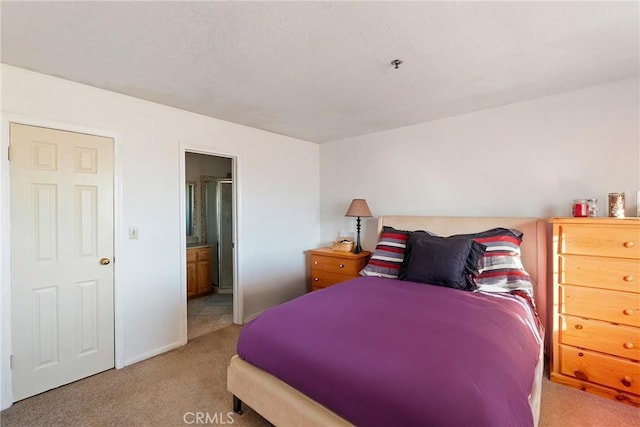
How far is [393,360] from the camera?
1285 millimetres

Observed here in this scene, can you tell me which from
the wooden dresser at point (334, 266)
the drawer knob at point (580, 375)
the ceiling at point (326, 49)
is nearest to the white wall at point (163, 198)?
the ceiling at point (326, 49)

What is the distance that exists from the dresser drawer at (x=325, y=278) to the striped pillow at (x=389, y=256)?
58cm

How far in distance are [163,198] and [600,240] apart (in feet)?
11.5

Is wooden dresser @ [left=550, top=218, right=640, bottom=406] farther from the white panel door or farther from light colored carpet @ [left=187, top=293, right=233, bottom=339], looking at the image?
the white panel door

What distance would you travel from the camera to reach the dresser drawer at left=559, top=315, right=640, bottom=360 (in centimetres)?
193

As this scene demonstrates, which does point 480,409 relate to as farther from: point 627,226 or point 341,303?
point 627,226

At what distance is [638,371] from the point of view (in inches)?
75.3

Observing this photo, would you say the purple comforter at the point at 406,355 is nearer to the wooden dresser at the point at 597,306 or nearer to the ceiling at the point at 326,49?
the wooden dresser at the point at 597,306

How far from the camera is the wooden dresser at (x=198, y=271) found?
4.27 m

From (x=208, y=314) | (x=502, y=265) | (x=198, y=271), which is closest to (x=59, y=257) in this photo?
(x=208, y=314)

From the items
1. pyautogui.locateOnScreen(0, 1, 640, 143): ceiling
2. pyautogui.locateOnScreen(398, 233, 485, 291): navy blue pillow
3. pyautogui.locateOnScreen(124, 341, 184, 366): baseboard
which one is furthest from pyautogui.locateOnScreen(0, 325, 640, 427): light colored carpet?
pyautogui.locateOnScreen(0, 1, 640, 143): ceiling

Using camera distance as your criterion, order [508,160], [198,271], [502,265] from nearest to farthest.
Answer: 1. [502,265]
2. [508,160]
3. [198,271]

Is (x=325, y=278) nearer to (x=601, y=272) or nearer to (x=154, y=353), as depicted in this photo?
→ (x=154, y=353)

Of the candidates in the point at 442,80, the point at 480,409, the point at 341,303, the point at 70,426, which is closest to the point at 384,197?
the point at 442,80
